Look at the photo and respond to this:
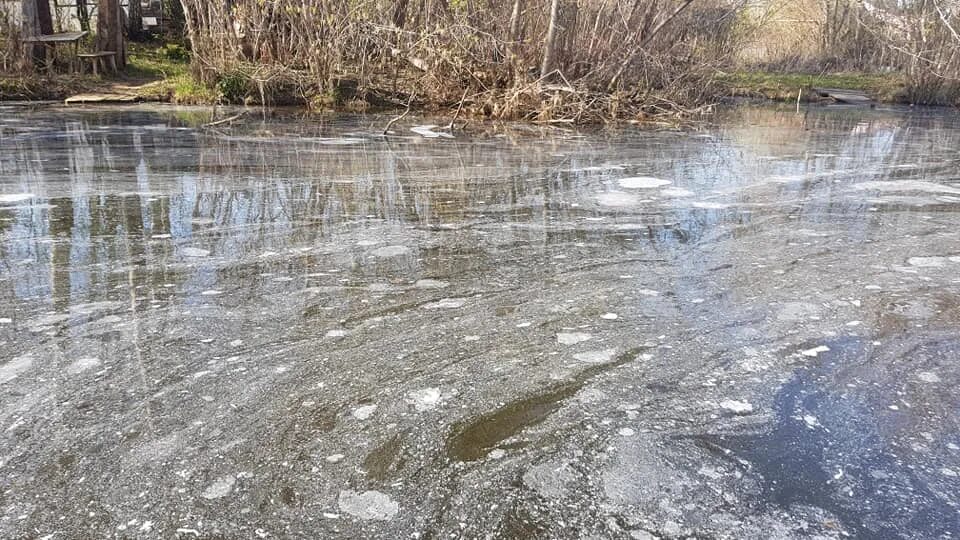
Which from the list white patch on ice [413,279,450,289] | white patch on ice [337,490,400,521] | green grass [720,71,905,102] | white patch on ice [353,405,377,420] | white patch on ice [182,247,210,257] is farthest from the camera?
green grass [720,71,905,102]

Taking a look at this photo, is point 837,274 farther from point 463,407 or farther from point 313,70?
point 313,70

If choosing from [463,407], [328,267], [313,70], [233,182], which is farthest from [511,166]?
[313,70]

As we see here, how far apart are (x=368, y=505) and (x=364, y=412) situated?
0.44m

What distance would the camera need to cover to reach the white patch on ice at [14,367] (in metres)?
2.17

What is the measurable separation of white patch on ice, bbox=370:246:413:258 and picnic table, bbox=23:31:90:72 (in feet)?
32.3

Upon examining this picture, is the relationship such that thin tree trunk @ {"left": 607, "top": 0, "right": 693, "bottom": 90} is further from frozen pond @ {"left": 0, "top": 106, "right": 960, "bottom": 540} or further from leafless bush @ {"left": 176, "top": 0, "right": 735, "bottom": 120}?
frozen pond @ {"left": 0, "top": 106, "right": 960, "bottom": 540}

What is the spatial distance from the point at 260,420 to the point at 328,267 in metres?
1.35

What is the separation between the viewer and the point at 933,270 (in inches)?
136

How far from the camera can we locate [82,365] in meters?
2.27

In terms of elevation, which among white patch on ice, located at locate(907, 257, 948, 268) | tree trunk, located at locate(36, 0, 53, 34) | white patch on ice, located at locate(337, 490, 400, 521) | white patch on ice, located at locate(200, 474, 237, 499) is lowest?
white patch on ice, located at locate(337, 490, 400, 521)

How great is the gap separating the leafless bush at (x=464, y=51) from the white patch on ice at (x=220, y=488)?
8303 mm

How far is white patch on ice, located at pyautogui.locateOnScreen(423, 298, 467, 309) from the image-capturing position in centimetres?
288

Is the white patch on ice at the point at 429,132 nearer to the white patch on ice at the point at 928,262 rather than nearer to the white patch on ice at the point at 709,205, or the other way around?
the white patch on ice at the point at 709,205

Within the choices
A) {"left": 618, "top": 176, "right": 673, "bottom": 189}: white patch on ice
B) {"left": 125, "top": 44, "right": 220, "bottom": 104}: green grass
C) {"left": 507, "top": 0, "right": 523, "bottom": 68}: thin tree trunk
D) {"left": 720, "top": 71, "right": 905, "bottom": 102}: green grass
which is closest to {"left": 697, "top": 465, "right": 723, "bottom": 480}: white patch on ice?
{"left": 618, "top": 176, "right": 673, "bottom": 189}: white patch on ice
